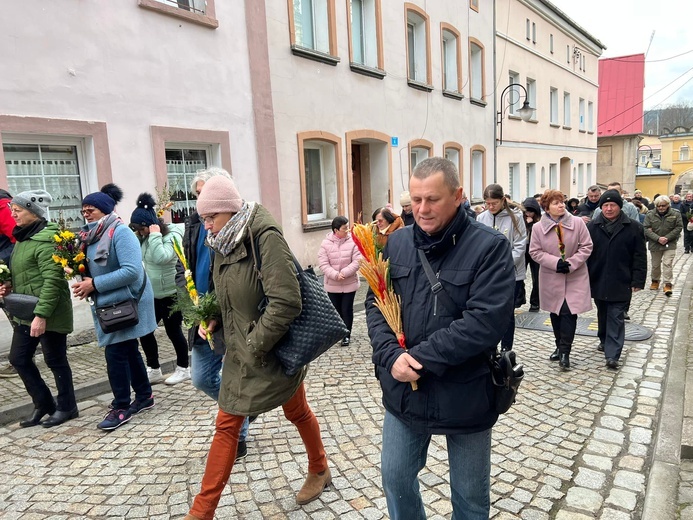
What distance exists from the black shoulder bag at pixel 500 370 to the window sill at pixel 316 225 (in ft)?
25.9

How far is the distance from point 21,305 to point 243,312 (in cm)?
247

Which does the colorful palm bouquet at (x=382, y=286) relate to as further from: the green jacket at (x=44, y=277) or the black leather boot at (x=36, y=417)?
the black leather boot at (x=36, y=417)

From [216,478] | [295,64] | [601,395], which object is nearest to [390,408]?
[216,478]

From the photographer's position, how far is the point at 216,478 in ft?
8.72

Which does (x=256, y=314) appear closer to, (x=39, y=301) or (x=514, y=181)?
(x=39, y=301)

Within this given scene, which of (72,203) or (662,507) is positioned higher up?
(72,203)

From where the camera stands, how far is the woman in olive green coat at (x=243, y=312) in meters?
2.58

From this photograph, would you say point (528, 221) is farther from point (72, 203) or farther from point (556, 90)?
point (556, 90)

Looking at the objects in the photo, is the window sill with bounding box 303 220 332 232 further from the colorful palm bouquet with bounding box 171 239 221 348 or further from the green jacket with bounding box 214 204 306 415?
the green jacket with bounding box 214 204 306 415

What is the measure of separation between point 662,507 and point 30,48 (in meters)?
7.48

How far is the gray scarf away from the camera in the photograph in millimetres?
2670

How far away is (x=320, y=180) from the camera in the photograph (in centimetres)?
1102

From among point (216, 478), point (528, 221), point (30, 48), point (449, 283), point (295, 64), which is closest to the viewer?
point (449, 283)

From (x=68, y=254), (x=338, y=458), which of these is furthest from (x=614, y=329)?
(x=68, y=254)
